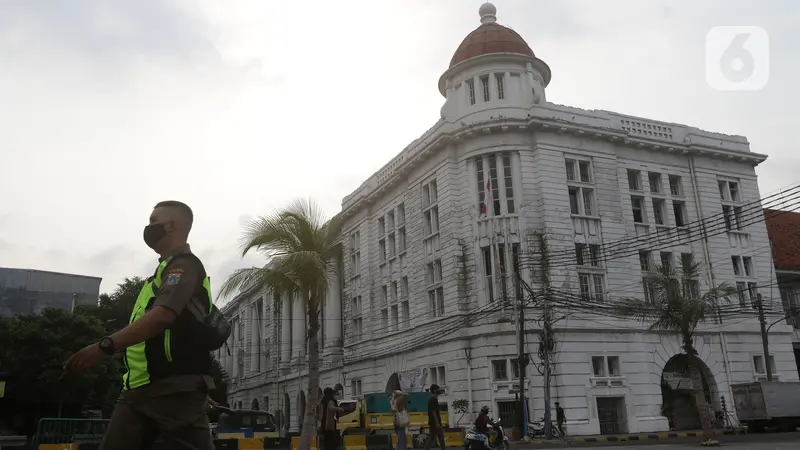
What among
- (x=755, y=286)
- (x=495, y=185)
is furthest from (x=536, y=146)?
(x=755, y=286)

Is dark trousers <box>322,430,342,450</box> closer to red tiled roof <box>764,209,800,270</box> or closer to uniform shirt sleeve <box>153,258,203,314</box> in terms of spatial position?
uniform shirt sleeve <box>153,258,203,314</box>

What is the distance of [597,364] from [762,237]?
46.4 ft

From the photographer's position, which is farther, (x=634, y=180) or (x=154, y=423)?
(x=634, y=180)

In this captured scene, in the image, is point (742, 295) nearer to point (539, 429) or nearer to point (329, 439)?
point (539, 429)

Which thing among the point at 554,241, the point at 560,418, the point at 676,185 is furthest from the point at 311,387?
the point at 676,185

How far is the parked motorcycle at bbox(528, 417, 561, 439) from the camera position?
26.2 m

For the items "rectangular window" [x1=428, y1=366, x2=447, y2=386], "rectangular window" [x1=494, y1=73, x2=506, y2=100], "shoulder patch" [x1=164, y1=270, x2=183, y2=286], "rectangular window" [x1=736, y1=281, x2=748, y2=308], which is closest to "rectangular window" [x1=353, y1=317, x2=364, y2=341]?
"rectangular window" [x1=428, y1=366, x2=447, y2=386]

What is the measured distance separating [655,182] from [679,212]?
2.11 meters

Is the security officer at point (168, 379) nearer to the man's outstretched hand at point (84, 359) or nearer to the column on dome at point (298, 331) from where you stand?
the man's outstretched hand at point (84, 359)

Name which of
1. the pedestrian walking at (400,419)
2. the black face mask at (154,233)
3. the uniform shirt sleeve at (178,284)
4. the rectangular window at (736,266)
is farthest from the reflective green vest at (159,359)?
the rectangular window at (736,266)

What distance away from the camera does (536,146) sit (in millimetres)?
30703

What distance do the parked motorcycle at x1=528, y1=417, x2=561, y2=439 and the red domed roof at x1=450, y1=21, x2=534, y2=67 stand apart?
17674mm

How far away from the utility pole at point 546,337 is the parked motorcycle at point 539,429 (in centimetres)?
45

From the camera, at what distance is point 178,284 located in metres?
3.63
